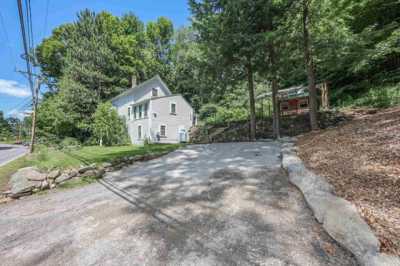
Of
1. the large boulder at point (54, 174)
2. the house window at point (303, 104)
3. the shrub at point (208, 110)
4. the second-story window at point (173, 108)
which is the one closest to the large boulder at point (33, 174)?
the large boulder at point (54, 174)

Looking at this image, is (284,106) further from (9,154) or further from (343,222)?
(9,154)

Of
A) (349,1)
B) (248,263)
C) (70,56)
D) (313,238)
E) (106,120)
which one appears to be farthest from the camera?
(70,56)

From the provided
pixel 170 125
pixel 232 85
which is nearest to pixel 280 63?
pixel 232 85

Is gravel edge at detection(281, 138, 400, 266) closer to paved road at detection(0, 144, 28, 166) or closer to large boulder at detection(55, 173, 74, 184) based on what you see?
large boulder at detection(55, 173, 74, 184)

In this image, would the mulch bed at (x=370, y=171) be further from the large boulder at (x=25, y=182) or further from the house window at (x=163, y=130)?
the house window at (x=163, y=130)

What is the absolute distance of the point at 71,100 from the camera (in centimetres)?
2144

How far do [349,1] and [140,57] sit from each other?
83.8 feet

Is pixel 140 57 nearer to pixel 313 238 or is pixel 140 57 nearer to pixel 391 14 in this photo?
pixel 391 14

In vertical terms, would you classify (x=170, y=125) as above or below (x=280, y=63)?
below

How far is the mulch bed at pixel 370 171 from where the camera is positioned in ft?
7.37

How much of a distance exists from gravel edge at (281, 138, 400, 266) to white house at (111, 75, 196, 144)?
16.6 m

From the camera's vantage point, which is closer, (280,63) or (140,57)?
(280,63)

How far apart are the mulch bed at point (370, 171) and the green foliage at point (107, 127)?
17.1 metres

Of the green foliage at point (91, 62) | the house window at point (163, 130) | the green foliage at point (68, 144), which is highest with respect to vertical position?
the green foliage at point (91, 62)
